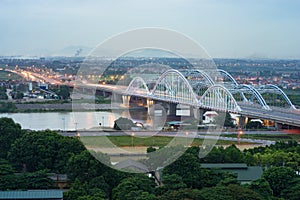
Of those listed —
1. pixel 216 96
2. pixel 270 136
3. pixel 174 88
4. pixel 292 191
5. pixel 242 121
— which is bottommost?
pixel 270 136

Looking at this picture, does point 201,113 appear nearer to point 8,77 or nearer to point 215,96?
point 215,96

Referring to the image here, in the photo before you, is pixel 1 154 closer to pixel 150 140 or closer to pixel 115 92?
pixel 150 140

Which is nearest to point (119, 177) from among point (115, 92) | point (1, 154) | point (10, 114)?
point (1, 154)

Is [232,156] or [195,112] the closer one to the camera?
[232,156]

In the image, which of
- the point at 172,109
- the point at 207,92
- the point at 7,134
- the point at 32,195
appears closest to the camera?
the point at 32,195

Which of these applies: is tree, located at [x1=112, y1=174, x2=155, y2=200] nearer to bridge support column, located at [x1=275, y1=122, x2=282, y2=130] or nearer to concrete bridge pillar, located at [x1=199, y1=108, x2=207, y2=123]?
bridge support column, located at [x1=275, y1=122, x2=282, y2=130]

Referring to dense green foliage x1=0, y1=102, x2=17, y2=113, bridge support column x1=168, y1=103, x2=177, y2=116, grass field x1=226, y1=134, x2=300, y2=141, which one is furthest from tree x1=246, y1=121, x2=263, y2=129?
dense green foliage x1=0, y1=102, x2=17, y2=113

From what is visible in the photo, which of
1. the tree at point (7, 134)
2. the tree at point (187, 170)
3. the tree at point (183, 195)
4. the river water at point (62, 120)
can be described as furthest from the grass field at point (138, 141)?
the tree at point (183, 195)

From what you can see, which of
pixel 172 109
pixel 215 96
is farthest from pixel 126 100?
pixel 215 96
